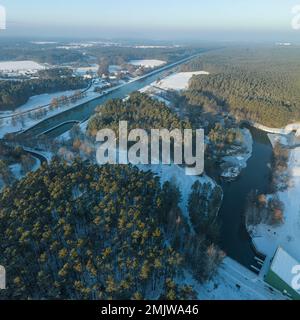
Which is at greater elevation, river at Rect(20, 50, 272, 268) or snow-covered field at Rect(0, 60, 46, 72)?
snow-covered field at Rect(0, 60, 46, 72)

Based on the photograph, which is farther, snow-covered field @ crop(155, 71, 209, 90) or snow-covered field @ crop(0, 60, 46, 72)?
snow-covered field @ crop(0, 60, 46, 72)

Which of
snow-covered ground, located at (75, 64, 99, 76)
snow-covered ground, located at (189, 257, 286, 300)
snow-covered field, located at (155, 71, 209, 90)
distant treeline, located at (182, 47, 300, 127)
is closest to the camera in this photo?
snow-covered ground, located at (189, 257, 286, 300)

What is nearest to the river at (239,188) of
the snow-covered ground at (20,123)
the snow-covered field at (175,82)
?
the snow-covered ground at (20,123)

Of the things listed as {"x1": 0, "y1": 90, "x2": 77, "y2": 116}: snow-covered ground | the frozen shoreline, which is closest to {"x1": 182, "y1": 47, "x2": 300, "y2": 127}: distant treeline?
the frozen shoreline

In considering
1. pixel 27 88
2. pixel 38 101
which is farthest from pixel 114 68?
pixel 38 101

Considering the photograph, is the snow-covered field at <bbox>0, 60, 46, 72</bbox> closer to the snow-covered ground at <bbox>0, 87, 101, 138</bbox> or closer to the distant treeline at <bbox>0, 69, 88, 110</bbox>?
the distant treeline at <bbox>0, 69, 88, 110</bbox>
